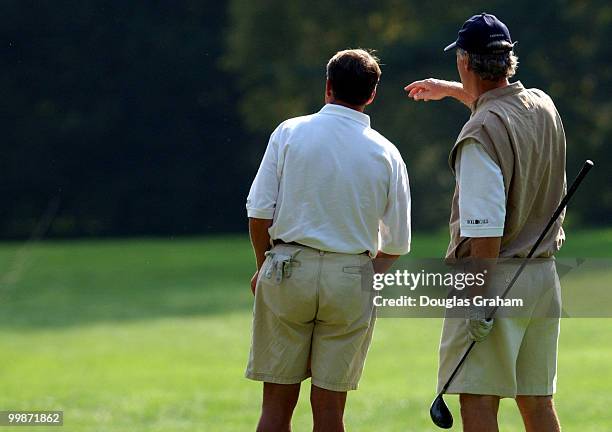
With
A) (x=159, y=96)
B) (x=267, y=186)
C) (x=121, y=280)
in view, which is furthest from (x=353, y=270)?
(x=159, y=96)

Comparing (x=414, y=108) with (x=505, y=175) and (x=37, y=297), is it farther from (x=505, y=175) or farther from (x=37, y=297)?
(x=505, y=175)

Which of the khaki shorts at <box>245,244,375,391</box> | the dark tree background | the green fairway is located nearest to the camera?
the khaki shorts at <box>245,244,375,391</box>

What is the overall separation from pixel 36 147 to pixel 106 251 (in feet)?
15.2

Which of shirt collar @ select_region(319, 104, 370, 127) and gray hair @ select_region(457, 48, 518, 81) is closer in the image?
gray hair @ select_region(457, 48, 518, 81)

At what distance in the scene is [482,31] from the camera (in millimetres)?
3775

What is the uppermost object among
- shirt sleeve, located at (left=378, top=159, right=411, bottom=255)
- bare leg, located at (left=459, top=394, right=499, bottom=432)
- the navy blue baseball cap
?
the navy blue baseball cap

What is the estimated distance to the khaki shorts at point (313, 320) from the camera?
388cm

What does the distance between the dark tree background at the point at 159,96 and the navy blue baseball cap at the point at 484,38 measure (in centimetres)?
2414

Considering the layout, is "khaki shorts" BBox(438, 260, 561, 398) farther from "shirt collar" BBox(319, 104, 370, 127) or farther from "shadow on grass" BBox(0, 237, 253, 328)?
"shadow on grass" BBox(0, 237, 253, 328)

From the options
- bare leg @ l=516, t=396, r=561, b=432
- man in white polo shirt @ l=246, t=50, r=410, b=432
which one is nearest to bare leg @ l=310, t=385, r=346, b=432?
man in white polo shirt @ l=246, t=50, r=410, b=432

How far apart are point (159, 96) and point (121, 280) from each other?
10086mm

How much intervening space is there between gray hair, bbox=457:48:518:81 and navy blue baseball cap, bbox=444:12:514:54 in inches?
0.6

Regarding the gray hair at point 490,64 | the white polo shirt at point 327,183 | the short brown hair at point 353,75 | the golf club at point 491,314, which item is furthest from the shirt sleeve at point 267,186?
the golf club at point 491,314

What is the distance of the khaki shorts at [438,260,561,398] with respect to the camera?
3756 millimetres
